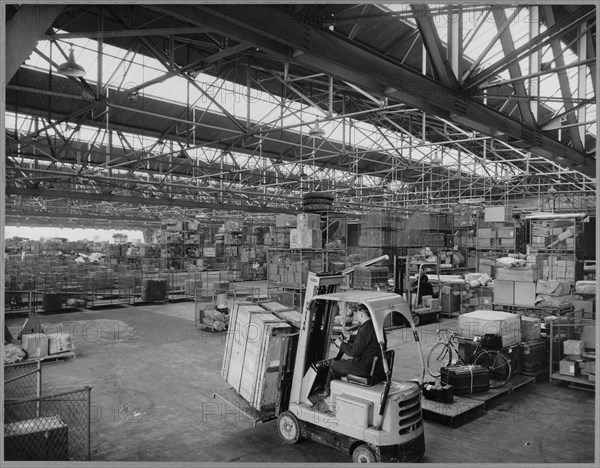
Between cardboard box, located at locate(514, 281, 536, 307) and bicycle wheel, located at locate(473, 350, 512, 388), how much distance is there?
225 centimetres

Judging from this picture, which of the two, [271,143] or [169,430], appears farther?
[271,143]

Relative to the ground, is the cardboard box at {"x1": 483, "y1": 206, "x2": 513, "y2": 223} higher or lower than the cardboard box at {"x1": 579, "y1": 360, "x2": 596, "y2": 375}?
higher

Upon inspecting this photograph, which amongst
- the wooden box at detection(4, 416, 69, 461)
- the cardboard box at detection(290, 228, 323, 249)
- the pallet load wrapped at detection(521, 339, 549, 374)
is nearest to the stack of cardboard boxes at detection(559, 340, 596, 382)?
the pallet load wrapped at detection(521, 339, 549, 374)

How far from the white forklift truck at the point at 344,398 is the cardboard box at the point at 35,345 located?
19.9ft

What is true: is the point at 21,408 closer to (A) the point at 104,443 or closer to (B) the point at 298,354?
(A) the point at 104,443

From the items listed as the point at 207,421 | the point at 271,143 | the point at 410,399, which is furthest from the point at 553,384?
the point at 271,143

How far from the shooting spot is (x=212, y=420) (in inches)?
289

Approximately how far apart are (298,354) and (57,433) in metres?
3.19

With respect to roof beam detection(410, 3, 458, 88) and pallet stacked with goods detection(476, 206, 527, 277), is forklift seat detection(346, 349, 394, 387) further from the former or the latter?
pallet stacked with goods detection(476, 206, 527, 277)

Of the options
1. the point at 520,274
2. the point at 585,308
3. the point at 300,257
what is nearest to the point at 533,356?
the point at 520,274

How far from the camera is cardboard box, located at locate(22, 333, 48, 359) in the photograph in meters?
10.6

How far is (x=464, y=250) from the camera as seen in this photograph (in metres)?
23.6

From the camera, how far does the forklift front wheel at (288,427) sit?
6.29 meters

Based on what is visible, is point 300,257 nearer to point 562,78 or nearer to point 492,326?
point 492,326
